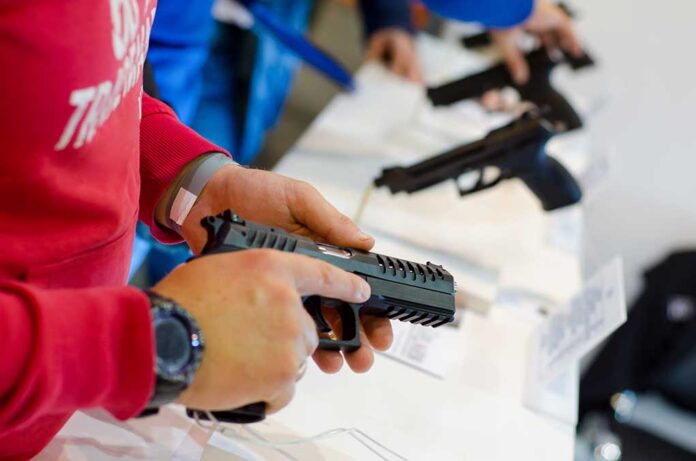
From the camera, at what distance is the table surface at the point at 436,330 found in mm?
631

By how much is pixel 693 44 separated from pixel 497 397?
1506 millimetres

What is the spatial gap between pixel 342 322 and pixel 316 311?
0.12 ft

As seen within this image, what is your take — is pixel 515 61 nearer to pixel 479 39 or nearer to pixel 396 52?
pixel 479 39

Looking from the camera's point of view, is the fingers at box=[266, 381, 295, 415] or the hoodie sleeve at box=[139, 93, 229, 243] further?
the hoodie sleeve at box=[139, 93, 229, 243]

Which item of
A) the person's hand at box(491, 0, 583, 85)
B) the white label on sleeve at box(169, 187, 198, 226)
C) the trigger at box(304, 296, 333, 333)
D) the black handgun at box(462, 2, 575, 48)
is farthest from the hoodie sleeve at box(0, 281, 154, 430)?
the black handgun at box(462, 2, 575, 48)

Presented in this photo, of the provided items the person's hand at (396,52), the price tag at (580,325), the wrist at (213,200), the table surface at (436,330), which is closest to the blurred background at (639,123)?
the person's hand at (396,52)

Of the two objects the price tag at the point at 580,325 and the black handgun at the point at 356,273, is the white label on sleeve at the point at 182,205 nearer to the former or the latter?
the black handgun at the point at 356,273

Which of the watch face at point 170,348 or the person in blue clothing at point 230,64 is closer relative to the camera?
the watch face at point 170,348

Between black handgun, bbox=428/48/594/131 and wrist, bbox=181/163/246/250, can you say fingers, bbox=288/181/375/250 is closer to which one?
wrist, bbox=181/163/246/250

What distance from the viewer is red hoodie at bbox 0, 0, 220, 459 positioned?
1.18ft

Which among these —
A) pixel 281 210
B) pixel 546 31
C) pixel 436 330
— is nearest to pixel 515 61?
pixel 546 31

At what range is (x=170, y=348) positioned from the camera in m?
0.39

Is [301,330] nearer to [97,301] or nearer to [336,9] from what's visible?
[97,301]

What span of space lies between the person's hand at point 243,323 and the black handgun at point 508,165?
604 millimetres
